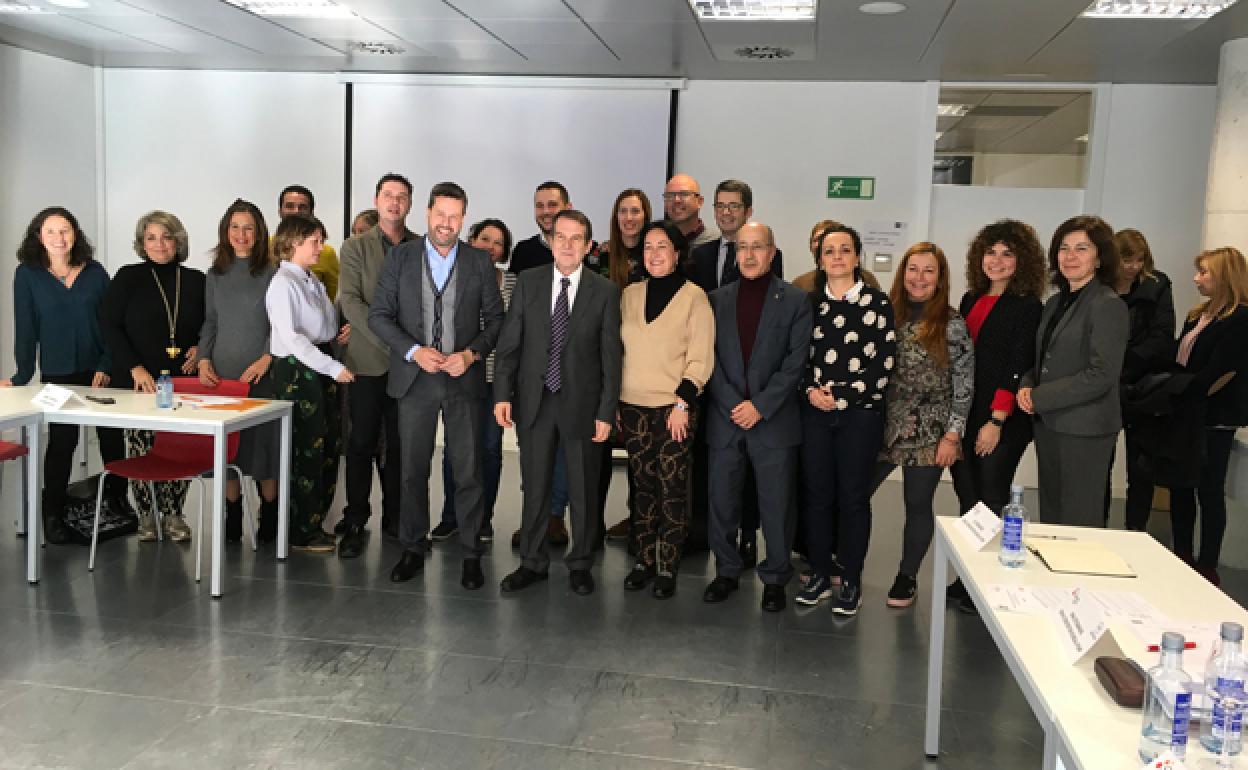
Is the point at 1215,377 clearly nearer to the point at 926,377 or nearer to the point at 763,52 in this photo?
the point at 926,377

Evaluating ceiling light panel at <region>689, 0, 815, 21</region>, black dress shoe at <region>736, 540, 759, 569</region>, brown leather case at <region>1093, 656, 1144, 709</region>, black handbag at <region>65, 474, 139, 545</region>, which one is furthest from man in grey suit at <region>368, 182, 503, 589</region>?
brown leather case at <region>1093, 656, 1144, 709</region>

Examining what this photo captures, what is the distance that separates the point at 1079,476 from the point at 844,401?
3.02 feet

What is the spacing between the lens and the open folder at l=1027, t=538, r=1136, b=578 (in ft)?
7.73

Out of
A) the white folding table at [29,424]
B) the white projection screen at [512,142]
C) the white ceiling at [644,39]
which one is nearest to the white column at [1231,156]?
the white ceiling at [644,39]

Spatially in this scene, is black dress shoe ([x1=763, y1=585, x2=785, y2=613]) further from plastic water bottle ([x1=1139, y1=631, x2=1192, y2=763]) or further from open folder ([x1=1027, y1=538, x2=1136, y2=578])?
plastic water bottle ([x1=1139, y1=631, x2=1192, y2=763])

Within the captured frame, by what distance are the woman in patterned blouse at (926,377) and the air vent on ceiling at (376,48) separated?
13.1ft

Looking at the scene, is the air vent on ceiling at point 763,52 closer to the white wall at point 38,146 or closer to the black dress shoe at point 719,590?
the black dress shoe at point 719,590

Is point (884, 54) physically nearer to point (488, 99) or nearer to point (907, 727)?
point (488, 99)

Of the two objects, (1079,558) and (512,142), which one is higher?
(512,142)

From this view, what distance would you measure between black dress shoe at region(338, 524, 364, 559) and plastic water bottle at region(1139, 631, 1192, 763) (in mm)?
3577

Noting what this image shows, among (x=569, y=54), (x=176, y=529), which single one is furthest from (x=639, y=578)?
(x=569, y=54)

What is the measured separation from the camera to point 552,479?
4031mm

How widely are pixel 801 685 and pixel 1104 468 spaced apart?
1462 millimetres

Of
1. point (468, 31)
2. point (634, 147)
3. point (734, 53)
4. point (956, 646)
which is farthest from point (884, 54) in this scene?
point (956, 646)
